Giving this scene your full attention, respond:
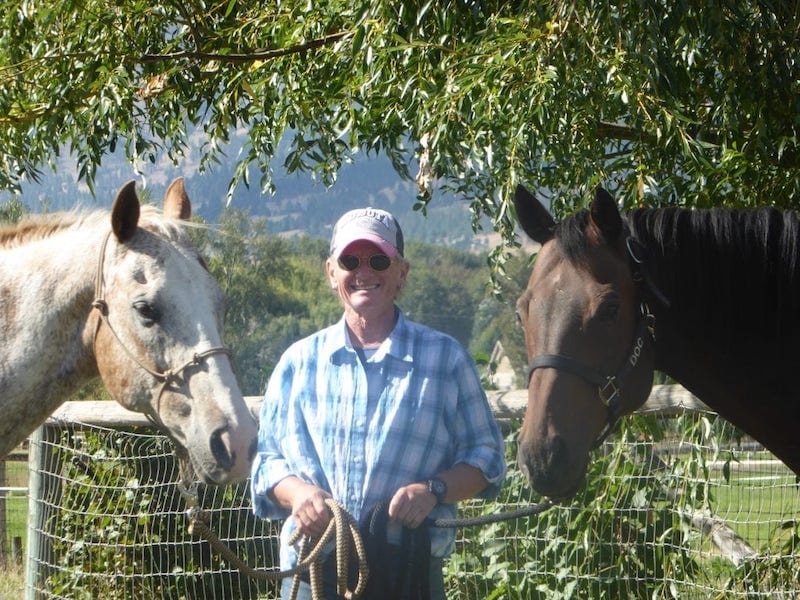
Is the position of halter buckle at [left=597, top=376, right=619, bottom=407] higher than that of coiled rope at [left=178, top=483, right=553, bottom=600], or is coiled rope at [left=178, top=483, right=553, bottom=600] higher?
halter buckle at [left=597, top=376, right=619, bottom=407]

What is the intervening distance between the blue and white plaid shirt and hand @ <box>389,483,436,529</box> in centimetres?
9

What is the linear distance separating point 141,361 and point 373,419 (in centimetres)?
78

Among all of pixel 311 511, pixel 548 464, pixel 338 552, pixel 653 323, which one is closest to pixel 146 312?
pixel 311 511

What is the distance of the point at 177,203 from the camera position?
11.7 ft

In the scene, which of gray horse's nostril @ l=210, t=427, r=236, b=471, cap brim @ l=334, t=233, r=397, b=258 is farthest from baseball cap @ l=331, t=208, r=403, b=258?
gray horse's nostril @ l=210, t=427, r=236, b=471

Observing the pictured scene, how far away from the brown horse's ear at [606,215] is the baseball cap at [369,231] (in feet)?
2.13

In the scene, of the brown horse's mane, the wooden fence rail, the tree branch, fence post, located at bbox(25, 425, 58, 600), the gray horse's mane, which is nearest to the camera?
the brown horse's mane

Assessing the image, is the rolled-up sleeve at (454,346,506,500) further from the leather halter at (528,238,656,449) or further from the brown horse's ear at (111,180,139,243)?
the brown horse's ear at (111,180,139,243)

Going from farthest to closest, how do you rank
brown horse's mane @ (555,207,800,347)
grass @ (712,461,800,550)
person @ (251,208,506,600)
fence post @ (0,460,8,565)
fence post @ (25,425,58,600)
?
fence post @ (0,460,8,565) < fence post @ (25,425,58,600) < grass @ (712,461,800,550) < brown horse's mane @ (555,207,800,347) < person @ (251,208,506,600)

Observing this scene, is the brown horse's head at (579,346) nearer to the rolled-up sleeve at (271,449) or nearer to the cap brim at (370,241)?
the cap brim at (370,241)

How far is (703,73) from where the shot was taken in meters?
5.40

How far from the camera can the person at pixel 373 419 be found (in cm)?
287

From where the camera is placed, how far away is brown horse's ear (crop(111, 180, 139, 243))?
3102mm

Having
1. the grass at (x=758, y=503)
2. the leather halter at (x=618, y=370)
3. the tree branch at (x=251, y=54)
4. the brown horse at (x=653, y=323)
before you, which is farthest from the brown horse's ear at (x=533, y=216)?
the tree branch at (x=251, y=54)
